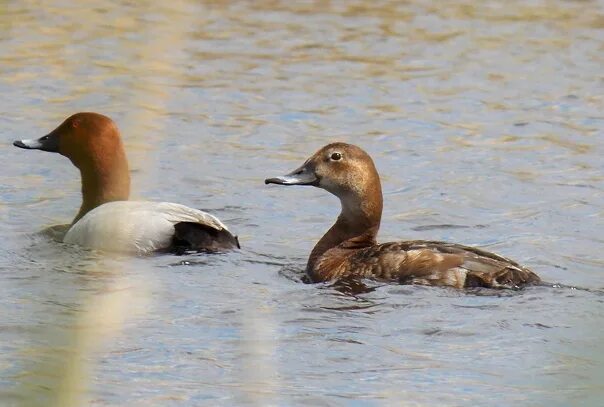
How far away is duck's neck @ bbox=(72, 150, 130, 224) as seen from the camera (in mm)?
8367

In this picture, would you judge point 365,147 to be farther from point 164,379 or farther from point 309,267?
point 164,379

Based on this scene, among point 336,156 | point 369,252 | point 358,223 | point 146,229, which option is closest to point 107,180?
point 146,229

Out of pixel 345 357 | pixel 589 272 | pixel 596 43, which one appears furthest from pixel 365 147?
pixel 345 357

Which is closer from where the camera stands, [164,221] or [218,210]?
[164,221]

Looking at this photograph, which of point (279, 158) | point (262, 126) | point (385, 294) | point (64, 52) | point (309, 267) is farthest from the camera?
point (64, 52)

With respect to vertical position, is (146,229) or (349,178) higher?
(349,178)

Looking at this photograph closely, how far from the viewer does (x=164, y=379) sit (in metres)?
4.91

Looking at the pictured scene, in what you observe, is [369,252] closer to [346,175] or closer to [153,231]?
[346,175]

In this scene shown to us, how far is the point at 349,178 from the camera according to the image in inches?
294

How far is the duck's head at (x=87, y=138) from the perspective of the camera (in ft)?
27.5

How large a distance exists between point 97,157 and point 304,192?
207cm

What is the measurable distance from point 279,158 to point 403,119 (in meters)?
1.80

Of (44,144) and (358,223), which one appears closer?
(358,223)

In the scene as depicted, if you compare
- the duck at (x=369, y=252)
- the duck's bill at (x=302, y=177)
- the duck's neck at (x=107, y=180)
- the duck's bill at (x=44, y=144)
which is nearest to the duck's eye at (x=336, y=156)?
the duck at (x=369, y=252)
